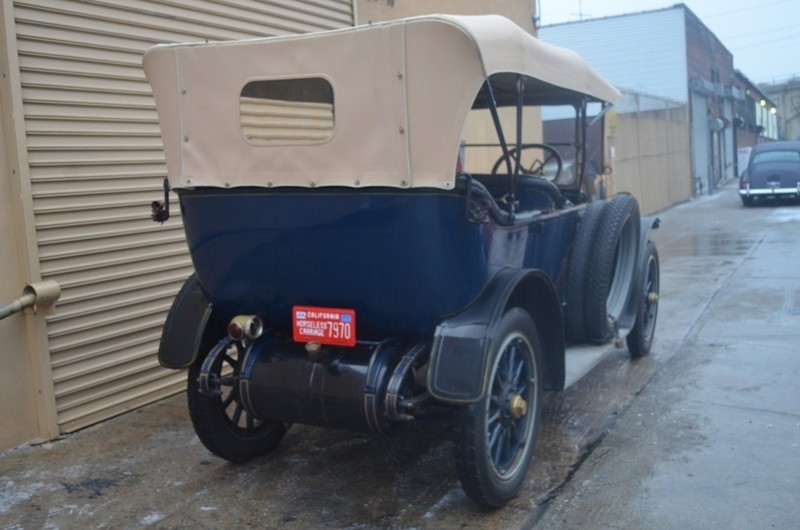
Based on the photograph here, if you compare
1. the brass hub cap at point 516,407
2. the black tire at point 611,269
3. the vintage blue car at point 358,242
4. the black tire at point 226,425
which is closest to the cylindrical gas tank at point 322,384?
the vintage blue car at point 358,242

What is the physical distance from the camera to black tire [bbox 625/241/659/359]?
20.9 ft

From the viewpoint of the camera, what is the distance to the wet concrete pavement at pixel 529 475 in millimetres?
4000

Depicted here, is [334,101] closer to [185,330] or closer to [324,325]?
[324,325]

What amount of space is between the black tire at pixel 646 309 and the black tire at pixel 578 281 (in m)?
1.08

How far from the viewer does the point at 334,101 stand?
3.76 m

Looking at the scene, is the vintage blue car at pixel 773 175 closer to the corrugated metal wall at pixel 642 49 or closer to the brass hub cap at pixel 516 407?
the corrugated metal wall at pixel 642 49

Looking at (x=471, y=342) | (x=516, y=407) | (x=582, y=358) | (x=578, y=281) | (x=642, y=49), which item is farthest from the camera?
(x=642, y=49)

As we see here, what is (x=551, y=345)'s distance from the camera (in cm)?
459

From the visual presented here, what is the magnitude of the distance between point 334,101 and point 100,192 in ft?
7.61

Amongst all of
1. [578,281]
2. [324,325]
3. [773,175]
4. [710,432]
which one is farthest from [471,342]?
[773,175]

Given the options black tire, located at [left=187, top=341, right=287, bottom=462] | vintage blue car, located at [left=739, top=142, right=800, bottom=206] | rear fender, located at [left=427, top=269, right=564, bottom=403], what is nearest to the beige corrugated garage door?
black tire, located at [left=187, top=341, right=287, bottom=462]

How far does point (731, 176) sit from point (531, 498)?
37.8 metres

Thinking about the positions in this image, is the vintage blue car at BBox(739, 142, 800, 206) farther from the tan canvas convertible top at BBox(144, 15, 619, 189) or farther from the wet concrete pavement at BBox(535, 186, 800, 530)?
the tan canvas convertible top at BBox(144, 15, 619, 189)

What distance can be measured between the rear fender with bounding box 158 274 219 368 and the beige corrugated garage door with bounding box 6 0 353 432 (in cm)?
117
